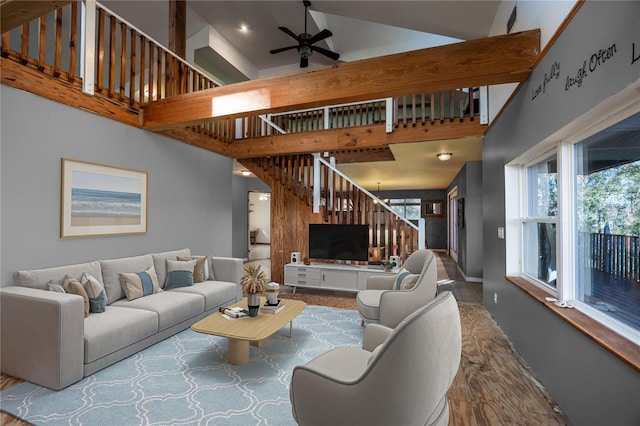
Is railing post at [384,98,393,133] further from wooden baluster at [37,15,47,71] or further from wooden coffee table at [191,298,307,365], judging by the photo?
wooden baluster at [37,15,47,71]

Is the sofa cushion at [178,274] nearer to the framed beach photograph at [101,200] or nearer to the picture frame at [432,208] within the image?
the framed beach photograph at [101,200]

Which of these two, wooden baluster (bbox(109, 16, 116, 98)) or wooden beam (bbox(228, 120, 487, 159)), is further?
wooden beam (bbox(228, 120, 487, 159))

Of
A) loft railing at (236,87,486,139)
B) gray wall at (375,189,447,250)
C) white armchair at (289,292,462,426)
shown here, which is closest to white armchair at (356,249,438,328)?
white armchair at (289,292,462,426)

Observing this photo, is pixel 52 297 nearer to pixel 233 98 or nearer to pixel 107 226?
pixel 107 226

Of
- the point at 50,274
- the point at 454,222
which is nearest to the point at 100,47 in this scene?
the point at 50,274

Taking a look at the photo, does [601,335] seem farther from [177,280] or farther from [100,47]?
[100,47]

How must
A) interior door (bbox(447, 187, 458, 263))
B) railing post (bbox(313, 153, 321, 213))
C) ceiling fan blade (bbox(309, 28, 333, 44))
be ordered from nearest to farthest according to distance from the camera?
ceiling fan blade (bbox(309, 28, 333, 44))
railing post (bbox(313, 153, 321, 213))
interior door (bbox(447, 187, 458, 263))

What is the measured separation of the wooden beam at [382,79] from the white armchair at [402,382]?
6.26 feet

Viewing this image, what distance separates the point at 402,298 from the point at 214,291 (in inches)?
90.3

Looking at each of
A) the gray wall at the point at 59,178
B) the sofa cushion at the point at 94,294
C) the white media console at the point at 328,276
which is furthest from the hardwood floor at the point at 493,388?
the white media console at the point at 328,276

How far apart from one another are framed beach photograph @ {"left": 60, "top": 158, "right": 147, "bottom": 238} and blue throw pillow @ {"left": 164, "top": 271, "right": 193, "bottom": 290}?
27.6 inches

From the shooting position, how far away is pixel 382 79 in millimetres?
2709

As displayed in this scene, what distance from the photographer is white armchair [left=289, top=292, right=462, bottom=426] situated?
129cm

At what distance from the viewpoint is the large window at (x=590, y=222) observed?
5.37 feet
